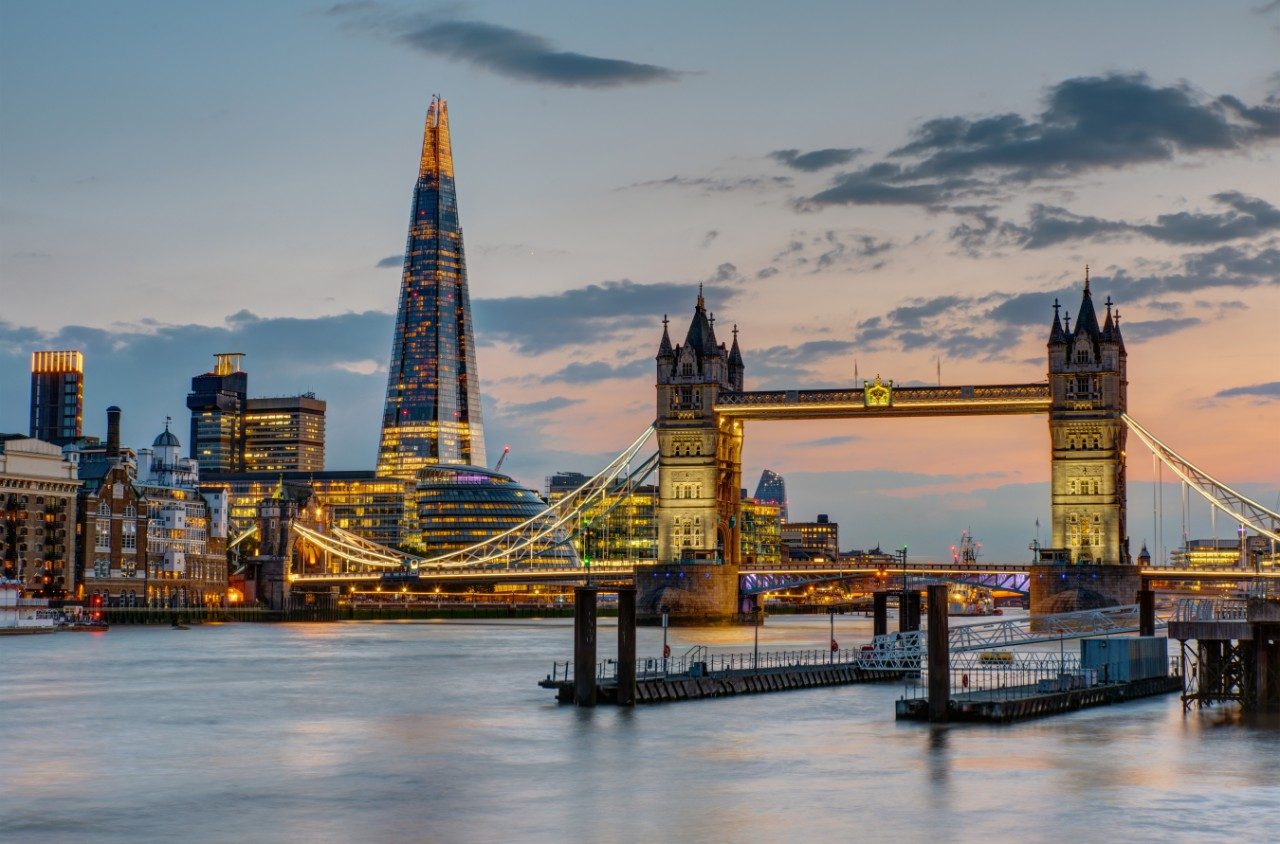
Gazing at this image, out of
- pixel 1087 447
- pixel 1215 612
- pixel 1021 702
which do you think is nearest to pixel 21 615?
pixel 1087 447

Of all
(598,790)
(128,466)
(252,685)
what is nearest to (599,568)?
(128,466)

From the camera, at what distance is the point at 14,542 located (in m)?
141

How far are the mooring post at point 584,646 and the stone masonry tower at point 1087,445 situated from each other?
3098 inches

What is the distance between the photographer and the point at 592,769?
145 feet

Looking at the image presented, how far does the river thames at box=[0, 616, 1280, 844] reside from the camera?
36625mm

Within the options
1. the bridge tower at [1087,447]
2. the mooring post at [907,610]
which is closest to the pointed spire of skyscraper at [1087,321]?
the bridge tower at [1087,447]

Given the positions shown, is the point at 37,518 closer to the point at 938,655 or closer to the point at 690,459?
the point at 690,459

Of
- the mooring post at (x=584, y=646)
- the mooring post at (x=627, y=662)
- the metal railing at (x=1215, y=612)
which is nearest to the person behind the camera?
the mooring post at (x=584, y=646)

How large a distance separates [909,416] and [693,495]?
17.0m

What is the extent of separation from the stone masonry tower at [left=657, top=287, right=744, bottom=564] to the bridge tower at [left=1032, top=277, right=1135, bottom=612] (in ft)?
77.9

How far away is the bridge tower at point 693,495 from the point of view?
5290 inches

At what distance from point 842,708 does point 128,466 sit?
108 m

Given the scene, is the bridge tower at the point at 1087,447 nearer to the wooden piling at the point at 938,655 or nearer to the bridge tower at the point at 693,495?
the bridge tower at the point at 693,495

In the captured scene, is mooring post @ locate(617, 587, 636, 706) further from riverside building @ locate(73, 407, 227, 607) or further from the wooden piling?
riverside building @ locate(73, 407, 227, 607)
